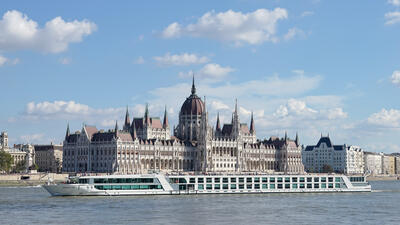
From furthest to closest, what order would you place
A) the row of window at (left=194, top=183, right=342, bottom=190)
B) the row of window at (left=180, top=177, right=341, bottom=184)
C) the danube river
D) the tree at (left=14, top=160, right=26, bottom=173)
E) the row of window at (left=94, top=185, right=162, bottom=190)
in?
the tree at (left=14, top=160, right=26, bottom=173), the row of window at (left=194, top=183, right=342, bottom=190), the row of window at (left=180, top=177, right=341, bottom=184), the row of window at (left=94, top=185, right=162, bottom=190), the danube river

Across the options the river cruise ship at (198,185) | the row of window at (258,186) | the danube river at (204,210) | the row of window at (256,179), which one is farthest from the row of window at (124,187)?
the row of window at (258,186)

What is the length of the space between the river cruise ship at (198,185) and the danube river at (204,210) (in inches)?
107

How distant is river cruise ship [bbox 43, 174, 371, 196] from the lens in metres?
95.6

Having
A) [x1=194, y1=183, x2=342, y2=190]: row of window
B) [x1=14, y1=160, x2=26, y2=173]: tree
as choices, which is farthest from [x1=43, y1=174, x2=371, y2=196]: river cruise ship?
[x1=14, y1=160, x2=26, y2=173]: tree

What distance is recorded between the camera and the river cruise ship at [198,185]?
95.6 meters

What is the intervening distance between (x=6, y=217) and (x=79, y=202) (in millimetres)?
18215

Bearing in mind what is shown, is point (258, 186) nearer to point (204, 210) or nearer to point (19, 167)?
point (204, 210)

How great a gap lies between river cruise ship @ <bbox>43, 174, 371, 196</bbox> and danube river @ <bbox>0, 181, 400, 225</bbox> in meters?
2.72

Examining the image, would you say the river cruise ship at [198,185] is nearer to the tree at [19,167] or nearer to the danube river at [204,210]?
the danube river at [204,210]

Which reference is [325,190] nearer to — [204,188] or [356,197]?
[356,197]

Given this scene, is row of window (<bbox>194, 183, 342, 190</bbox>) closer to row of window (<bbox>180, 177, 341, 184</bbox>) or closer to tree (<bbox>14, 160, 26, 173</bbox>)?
row of window (<bbox>180, 177, 341, 184</bbox>)

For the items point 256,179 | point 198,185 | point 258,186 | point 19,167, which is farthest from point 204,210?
point 19,167

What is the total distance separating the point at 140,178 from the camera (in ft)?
319

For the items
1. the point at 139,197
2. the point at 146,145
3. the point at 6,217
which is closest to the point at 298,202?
the point at 139,197
